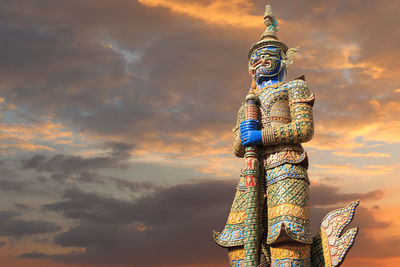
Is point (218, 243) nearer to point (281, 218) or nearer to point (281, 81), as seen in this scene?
point (281, 218)

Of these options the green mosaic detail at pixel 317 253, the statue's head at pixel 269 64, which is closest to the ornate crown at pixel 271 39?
the statue's head at pixel 269 64

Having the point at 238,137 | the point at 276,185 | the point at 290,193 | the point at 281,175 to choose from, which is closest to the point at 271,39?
the point at 238,137

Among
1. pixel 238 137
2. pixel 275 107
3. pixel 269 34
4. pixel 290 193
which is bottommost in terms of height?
pixel 290 193

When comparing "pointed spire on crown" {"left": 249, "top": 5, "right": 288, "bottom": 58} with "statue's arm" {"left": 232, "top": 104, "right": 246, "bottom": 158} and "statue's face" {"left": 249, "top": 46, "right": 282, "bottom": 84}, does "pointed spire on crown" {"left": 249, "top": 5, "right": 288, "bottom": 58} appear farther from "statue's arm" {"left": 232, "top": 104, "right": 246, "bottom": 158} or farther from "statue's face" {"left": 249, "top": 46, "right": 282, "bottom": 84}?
"statue's arm" {"left": 232, "top": 104, "right": 246, "bottom": 158}

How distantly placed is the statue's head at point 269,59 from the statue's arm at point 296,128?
3.51 ft

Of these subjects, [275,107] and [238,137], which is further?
[238,137]

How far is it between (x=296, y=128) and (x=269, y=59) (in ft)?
6.85

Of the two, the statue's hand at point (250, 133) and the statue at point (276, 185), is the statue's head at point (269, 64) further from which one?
the statue's hand at point (250, 133)

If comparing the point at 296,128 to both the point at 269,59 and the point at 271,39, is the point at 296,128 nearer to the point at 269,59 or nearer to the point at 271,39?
the point at 269,59

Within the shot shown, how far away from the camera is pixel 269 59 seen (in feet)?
36.4

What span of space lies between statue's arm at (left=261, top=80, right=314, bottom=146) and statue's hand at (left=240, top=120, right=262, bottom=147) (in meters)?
0.14

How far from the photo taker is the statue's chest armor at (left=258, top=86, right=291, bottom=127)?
34.3ft

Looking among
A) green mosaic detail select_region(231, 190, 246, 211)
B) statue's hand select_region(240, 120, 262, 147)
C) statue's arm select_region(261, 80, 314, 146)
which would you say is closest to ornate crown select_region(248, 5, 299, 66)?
statue's arm select_region(261, 80, 314, 146)

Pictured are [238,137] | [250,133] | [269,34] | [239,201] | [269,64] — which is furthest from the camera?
[269,34]
